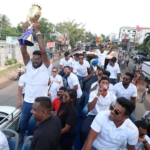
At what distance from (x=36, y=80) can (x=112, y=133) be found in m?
1.49

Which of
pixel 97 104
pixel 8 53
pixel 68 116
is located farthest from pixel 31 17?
pixel 8 53

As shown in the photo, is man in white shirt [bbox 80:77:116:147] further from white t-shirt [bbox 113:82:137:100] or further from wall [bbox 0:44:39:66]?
wall [bbox 0:44:39:66]

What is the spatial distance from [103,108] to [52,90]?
166 centimetres

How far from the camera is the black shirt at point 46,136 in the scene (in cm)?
150

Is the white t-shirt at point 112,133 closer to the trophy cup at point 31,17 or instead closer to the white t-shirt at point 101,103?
the white t-shirt at point 101,103

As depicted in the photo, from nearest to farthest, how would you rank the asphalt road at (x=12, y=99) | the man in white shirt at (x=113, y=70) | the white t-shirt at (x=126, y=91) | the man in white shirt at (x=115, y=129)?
the man in white shirt at (x=115, y=129) → the white t-shirt at (x=126, y=91) → the man in white shirt at (x=113, y=70) → the asphalt road at (x=12, y=99)

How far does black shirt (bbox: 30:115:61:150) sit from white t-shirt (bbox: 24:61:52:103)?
1025 millimetres

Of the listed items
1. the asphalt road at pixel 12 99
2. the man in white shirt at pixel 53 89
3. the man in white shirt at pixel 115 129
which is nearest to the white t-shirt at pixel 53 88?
the man in white shirt at pixel 53 89

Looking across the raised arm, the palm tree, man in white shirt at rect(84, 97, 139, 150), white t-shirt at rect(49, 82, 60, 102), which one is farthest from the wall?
the palm tree

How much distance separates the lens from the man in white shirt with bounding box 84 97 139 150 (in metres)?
2.07

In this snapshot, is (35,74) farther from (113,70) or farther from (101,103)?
(113,70)

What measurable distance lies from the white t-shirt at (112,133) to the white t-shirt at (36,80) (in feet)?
3.74

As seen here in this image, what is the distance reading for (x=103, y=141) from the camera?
2133mm

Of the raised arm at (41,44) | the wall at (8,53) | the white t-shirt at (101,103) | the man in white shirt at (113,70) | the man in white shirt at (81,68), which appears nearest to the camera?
the raised arm at (41,44)
